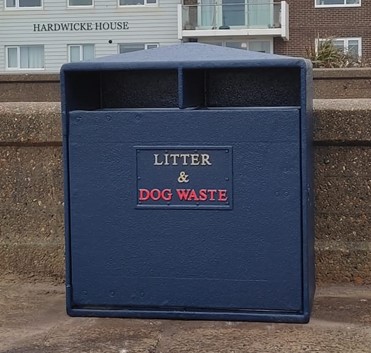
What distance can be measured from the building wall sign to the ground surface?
31637 millimetres

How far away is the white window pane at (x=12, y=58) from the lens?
37125 millimetres

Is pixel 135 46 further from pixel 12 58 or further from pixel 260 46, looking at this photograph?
pixel 12 58

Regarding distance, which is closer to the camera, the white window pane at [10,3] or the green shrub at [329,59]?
the green shrub at [329,59]

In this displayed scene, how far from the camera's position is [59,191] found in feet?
17.6

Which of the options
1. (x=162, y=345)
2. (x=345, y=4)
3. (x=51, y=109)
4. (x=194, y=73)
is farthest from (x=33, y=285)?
(x=345, y=4)

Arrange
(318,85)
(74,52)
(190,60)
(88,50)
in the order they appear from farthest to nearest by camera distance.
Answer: (74,52)
(88,50)
(318,85)
(190,60)

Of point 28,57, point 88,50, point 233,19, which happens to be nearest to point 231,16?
point 233,19

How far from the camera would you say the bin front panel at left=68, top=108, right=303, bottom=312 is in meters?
4.20

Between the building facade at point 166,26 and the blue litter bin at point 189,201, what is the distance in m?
30.0

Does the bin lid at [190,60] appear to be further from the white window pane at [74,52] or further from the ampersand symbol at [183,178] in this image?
the white window pane at [74,52]

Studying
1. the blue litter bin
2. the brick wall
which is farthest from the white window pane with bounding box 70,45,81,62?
the blue litter bin

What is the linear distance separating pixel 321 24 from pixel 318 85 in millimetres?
23872

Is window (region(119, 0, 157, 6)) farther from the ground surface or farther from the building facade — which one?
the ground surface

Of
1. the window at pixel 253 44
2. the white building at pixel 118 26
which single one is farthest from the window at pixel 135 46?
the window at pixel 253 44
